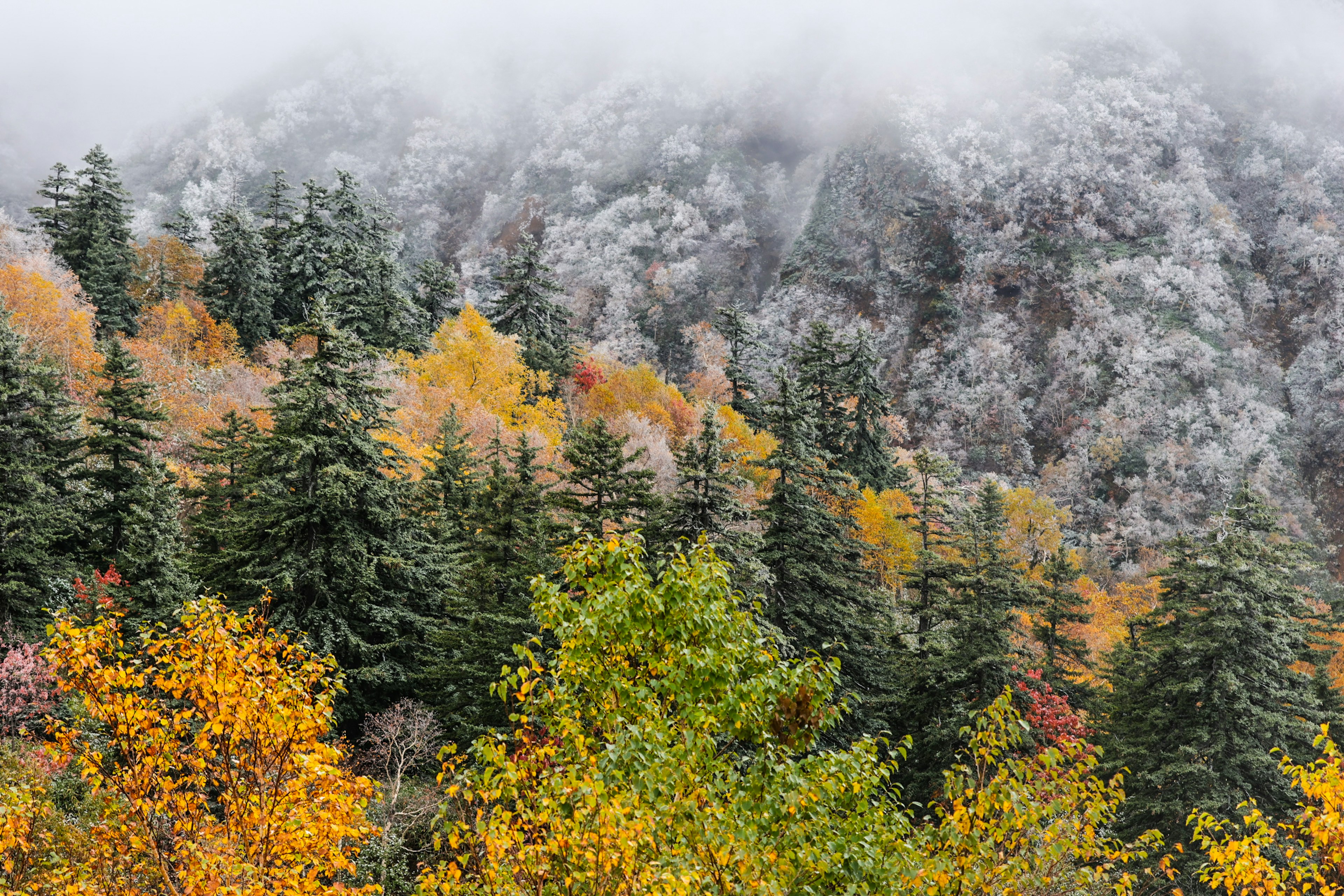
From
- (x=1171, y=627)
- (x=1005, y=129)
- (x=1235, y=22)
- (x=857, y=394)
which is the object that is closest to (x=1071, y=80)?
(x=1005, y=129)

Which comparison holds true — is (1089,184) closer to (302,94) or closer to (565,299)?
(565,299)

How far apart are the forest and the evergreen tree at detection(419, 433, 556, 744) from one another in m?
0.15

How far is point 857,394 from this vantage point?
48.1 m

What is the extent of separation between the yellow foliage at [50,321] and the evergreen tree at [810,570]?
3611 centimetres

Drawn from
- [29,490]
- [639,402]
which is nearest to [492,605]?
[29,490]

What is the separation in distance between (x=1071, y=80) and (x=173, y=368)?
11704 centimetres

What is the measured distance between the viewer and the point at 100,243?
52562 mm

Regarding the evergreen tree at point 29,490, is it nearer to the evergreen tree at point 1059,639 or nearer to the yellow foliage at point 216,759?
the yellow foliage at point 216,759

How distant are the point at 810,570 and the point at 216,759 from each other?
15985mm

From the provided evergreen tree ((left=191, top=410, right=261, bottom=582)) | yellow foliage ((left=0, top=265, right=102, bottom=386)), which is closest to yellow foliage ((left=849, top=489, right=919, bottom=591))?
evergreen tree ((left=191, top=410, right=261, bottom=582))

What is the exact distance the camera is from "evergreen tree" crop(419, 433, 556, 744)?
18.9m

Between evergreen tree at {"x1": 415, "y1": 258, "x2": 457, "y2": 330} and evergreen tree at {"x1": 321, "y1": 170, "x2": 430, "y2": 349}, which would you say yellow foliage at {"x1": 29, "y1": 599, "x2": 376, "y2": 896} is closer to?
evergreen tree at {"x1": 321, "y1": 170, "x2": 430, "y2": 349}

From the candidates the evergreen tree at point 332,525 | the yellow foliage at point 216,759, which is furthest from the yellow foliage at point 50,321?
the yellow foliage at point 216,759

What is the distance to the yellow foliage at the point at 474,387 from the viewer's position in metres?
42.5
